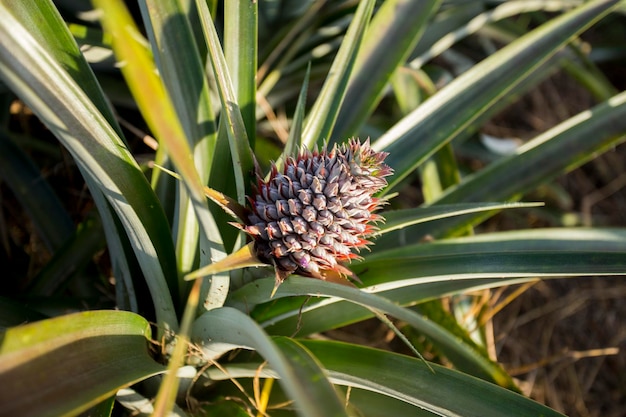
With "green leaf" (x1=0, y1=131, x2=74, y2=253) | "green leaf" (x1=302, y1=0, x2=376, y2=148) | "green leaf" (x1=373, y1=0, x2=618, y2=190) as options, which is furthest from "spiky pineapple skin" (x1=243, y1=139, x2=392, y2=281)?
"green leaf" (x1=0, y1=131, x2=74, y2=253)

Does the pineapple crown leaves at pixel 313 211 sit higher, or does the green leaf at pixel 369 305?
the pineapple crown leaves at pixel 313 211

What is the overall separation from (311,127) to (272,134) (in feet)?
3.05

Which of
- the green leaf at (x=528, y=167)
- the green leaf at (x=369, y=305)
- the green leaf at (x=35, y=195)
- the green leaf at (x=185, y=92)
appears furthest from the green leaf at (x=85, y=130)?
the green leaf at (x=528, y=167)

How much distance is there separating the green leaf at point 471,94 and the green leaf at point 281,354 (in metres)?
0.45

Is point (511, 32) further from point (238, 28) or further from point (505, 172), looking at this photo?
point (238, 28)

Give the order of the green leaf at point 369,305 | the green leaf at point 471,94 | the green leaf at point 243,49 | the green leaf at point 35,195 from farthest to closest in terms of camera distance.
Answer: the green leaf at point 35,195 < the green leaf at point 471,94 < the green leaf at point 243,49 < the green leaf at point 369,305

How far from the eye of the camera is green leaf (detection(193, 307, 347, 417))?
0.54 meters

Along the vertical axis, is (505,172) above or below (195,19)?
below

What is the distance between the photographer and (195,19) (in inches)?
40.2

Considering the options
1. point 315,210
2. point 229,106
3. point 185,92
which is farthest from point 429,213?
point 185,92

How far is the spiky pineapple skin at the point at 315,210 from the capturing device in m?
0.75

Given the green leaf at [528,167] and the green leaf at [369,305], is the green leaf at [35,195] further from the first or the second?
the green leaf at [528,167]

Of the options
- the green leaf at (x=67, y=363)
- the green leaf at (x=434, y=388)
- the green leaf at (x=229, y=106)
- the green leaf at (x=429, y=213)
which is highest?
the green leaf at (x=229, y=106)

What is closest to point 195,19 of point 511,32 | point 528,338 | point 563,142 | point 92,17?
point 92,17
